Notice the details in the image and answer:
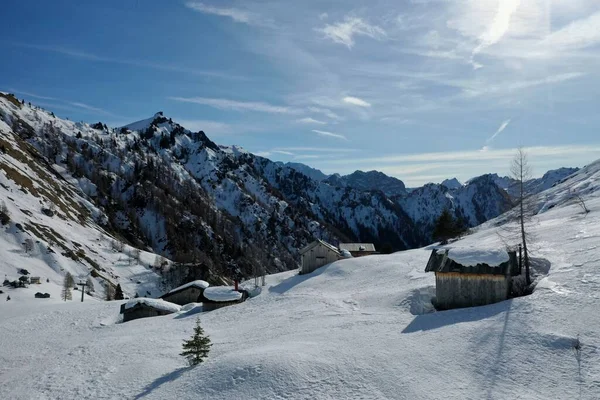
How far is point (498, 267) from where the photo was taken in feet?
94.4

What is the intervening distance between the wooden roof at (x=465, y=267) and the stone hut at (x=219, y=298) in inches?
1000

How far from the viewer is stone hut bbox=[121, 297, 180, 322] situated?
4950 cm

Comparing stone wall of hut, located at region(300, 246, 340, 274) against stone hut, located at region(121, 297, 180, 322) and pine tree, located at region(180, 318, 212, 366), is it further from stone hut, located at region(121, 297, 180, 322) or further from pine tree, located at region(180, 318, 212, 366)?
pine tree, located at region(180, 318, 212, 366)

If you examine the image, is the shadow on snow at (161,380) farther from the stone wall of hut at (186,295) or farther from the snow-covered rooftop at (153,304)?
the stone wall of hut at (186,295)

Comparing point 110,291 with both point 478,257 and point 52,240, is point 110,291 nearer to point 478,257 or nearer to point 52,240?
point 52,240

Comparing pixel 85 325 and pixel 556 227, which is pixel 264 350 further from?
pixel 556 227

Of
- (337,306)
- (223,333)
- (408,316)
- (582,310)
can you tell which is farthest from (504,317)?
(223,333)

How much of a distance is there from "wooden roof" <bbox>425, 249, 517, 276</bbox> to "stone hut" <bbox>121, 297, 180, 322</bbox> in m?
33.7

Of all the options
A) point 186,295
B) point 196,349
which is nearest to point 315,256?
point 186,295

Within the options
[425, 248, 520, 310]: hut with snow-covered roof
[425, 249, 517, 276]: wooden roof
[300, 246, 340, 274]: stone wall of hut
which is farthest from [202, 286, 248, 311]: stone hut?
[425, 248, 520, 310]: hut with snow-covered roof

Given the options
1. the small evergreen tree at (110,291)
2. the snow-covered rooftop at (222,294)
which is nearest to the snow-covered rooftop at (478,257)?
the snow-covered rooftop at (222,294)

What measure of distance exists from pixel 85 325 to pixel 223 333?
2145 cm

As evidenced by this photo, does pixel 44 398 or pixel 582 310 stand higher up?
pixel 582 310

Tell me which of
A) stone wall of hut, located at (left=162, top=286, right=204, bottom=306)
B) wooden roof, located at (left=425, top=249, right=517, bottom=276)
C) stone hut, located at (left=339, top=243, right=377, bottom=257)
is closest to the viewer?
wooden roof, located at (left=425, top=249, right=517, bottom=276)
